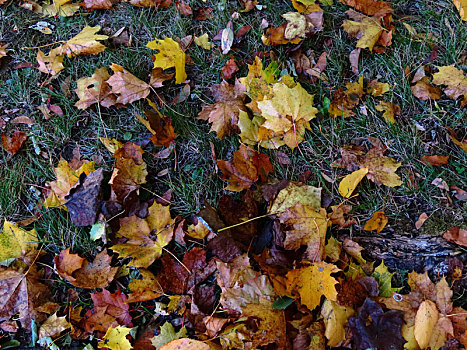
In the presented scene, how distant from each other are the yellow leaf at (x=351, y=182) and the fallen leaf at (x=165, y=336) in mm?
1118

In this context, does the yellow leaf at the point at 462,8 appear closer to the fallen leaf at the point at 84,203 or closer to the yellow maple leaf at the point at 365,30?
the yellow maple leaf at the point at 365,30

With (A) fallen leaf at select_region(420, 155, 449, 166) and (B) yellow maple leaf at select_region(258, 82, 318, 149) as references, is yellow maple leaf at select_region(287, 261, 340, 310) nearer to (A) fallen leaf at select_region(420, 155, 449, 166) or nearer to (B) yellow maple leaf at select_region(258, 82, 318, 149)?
(B) yellow maple leaf at select_region(258, 82, 318, 149)

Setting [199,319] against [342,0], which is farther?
[342,0]

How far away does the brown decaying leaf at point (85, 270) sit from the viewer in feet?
6.41

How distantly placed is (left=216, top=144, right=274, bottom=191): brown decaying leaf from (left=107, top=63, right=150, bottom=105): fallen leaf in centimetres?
73

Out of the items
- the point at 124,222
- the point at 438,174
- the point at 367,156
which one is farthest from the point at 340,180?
the point at 124,222

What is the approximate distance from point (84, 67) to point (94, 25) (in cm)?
38

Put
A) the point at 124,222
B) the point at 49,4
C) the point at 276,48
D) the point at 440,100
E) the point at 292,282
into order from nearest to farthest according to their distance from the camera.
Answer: the point at 292,282 < the point at 124,222 < the point at 440,100 < the point at 276,48 < the point at 49,4

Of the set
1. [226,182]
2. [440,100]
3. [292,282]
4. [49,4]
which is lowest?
[292,282]

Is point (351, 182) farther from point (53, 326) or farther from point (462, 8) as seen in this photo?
point (53, 326)

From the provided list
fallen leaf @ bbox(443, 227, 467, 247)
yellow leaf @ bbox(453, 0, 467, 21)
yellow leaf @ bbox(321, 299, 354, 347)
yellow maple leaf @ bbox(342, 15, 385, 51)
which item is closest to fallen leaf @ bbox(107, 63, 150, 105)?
yellow maple leaf @ bbox(342, 15, 385, 51)

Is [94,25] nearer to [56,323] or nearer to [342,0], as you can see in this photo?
[342,0]

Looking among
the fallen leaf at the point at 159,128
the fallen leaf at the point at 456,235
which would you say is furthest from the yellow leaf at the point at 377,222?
the fallen leaf at the point at 159,128

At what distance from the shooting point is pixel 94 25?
2.69 m
